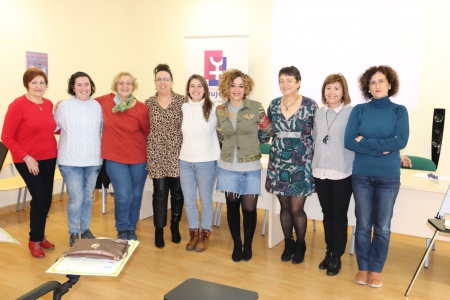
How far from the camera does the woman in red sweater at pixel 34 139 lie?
324 cm

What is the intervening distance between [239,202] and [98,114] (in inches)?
53.4

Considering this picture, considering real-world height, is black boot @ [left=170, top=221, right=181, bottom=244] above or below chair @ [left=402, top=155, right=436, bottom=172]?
below

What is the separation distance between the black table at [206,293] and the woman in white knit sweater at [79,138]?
2.04 m

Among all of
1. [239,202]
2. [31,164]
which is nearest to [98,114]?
[31,164]

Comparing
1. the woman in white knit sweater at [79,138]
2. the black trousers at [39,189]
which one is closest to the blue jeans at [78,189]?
the woman in white knit sweater at [79,138]

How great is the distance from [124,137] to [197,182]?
2.30 ft

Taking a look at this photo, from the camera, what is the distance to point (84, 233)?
147 inches

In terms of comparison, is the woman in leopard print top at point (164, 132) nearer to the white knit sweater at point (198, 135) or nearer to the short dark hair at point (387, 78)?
the white knit sweater at point (198, 135)

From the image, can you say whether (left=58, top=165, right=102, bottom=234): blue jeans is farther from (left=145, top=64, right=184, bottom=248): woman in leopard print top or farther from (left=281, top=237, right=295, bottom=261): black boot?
(left=281, top=237, right=295, bottom=261): black boot

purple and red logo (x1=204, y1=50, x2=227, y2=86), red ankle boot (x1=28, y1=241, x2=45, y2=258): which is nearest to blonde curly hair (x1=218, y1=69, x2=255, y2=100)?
red ankle boot (x1=28, y1=241, x2=45, y2=258)

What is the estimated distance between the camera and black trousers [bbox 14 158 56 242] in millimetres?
3359

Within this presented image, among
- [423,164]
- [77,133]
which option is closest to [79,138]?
[77,133]

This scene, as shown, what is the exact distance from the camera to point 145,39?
22.1 feet

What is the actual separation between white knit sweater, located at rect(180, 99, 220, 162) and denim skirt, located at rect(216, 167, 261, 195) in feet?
0.84
